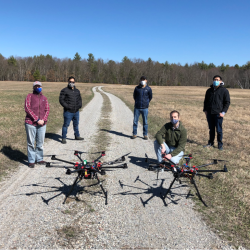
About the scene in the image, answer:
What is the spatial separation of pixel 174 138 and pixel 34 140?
3.97m

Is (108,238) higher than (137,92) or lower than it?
lower

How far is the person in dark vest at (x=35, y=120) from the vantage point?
6.00 m

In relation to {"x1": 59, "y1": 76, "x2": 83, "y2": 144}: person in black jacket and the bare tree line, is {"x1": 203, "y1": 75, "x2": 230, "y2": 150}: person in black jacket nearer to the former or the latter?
{"x1": 59, "y1": 76, "x2": 83, "y2": 144}: person in black jacket

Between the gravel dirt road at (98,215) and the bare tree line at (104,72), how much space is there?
103389 millimetres

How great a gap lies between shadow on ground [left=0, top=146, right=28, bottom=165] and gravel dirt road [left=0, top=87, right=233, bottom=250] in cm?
77

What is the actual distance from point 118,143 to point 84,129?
3041mm

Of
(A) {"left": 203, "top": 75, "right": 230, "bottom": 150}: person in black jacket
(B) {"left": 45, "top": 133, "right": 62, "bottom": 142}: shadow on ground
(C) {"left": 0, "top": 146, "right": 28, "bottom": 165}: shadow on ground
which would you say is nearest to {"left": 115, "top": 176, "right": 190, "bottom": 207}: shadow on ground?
(C) {"left": 0, "top": 146, "right": 28, "bottom": 165}: shadow on ground

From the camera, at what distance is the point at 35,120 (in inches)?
236

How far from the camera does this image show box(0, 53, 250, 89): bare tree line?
349 ft

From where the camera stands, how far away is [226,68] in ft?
405

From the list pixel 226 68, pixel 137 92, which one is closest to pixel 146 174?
pixel 137 92

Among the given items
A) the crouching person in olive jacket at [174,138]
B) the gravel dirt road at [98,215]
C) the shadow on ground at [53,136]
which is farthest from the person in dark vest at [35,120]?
the crouching person in olive jacket at [174,138]

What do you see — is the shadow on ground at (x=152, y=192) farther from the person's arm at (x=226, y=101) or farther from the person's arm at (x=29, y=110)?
the person's arm at (x=226, y=101)

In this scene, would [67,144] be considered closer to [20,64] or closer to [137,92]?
[137,92]
